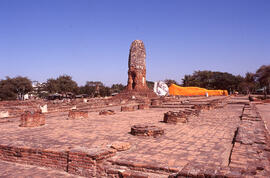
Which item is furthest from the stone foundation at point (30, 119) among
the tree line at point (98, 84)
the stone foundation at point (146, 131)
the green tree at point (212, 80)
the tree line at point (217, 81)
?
the green tree at point (212, 80)

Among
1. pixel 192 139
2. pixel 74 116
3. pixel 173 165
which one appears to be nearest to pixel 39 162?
pixel 173 165

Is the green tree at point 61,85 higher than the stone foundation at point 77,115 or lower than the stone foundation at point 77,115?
higher

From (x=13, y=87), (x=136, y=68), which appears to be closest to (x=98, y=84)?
(x=13, y=87)

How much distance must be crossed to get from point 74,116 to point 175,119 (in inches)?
181

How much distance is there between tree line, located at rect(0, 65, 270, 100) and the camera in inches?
1366

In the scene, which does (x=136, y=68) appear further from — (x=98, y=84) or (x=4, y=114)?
(x=98, y=84)

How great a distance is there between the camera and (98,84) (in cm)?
5250

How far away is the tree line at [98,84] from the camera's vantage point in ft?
114

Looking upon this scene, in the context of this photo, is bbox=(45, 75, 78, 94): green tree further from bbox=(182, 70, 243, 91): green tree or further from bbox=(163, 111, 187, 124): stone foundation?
bbox=(163, 111, 187, 124): stone foundation

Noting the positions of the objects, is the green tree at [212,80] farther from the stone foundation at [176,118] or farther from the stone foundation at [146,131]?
the stone foundation at [146,131]

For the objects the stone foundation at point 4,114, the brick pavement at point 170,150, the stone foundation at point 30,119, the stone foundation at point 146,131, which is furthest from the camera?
the stone foundation at point 4,114

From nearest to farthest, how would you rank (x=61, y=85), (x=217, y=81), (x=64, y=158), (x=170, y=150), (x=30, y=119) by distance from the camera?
(x=64, y=158)
(x=170, y=150)
(x=30, y=119)
(x=61, y=85)
(x=217, y=81)

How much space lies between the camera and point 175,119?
24.9 ft

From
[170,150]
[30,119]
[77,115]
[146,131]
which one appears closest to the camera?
[170,150]
